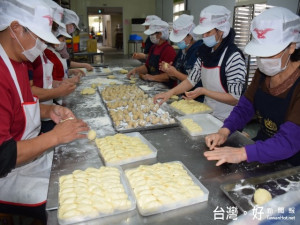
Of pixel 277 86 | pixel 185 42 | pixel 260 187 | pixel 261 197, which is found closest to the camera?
pixel 261 197

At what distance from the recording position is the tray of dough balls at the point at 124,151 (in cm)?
147

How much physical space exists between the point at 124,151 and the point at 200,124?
0.86m

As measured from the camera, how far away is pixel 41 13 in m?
1.45

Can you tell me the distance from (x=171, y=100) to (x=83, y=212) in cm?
202

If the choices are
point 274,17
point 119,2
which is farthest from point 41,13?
point 119,2

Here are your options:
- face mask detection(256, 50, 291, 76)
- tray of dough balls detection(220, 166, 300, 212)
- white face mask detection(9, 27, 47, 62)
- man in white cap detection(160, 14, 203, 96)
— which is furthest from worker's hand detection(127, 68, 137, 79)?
tray of dough balls detection(220, 166, 300, 212)

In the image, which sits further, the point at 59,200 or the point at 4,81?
the point at 4,81

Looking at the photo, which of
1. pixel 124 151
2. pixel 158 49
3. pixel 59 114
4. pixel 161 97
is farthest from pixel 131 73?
pixel 124 151

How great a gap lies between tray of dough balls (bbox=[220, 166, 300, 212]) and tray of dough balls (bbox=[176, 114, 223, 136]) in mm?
675

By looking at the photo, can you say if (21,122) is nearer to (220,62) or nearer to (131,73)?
(220,62)

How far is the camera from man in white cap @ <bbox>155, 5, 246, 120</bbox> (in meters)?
2.38

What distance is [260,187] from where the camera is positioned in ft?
4.18

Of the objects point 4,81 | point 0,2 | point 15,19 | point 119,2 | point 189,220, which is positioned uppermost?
point 119,2

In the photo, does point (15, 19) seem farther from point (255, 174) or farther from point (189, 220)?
point (255, 174)
